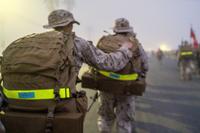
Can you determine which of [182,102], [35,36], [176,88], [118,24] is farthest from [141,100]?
[35,36]

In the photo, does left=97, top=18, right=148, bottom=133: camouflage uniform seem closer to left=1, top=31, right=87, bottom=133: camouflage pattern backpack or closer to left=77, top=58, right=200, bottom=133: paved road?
left=77, top=58, right=200, bottom=133: paved road

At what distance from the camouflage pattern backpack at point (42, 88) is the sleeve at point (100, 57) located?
0.36 m

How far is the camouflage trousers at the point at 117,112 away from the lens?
16.1ft

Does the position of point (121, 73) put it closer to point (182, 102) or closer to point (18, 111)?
point (18, 111)

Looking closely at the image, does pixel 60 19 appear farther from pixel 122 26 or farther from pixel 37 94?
pixel 122 26

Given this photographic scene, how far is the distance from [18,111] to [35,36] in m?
0.66

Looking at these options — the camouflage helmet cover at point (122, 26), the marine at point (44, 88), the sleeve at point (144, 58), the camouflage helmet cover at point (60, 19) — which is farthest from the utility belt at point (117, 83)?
the marine at point (44, 88)

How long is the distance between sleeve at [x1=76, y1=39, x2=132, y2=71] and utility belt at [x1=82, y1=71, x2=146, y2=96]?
800mm

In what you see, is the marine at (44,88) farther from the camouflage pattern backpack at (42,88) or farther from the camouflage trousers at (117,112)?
the camouflage trousers at (117,112)

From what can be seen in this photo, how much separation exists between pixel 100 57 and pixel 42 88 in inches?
34.1

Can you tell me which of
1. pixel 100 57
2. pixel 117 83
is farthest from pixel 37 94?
pixel 117 83

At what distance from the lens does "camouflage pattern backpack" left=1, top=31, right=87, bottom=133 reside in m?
2.89

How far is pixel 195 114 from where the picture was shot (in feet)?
25.7

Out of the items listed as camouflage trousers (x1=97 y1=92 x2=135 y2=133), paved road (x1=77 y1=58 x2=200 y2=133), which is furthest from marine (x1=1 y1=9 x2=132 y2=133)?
paved road (x1=77 y1=58 x2=200 y2=133)
